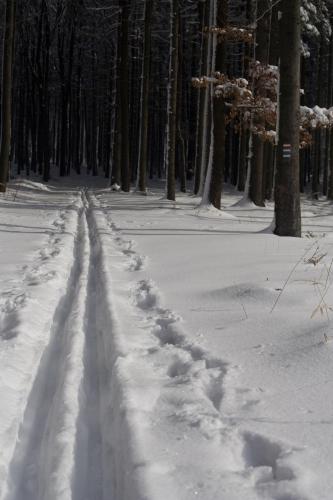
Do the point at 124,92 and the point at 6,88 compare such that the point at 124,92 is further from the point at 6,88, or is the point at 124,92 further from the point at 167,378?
the point at 167,378

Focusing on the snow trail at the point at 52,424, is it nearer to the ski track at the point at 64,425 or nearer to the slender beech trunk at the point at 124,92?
the ski track at the point at 64,425

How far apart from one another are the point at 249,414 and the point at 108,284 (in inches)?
144

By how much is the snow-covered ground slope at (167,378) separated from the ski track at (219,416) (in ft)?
0.03

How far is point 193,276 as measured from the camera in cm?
719

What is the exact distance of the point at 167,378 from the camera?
3.93 metres

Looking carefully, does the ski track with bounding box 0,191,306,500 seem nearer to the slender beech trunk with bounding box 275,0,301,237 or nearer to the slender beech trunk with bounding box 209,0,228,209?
the slender beech trunk with bounding box 275,0,301,237

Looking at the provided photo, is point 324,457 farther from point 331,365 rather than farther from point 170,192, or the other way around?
point 170,192

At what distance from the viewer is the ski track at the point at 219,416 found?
101 inches

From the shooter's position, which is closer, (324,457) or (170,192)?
(324,457)

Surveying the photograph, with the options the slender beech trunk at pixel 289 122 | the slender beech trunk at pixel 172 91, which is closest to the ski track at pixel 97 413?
the slender beech trunk at pixel 289 122

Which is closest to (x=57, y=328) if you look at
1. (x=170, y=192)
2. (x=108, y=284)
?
(x=108, y=284)

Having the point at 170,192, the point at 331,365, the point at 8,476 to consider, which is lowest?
the point at 8,476

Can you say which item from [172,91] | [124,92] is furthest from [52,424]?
[124,92]

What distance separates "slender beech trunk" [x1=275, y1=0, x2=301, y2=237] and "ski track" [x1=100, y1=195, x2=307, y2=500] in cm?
474
